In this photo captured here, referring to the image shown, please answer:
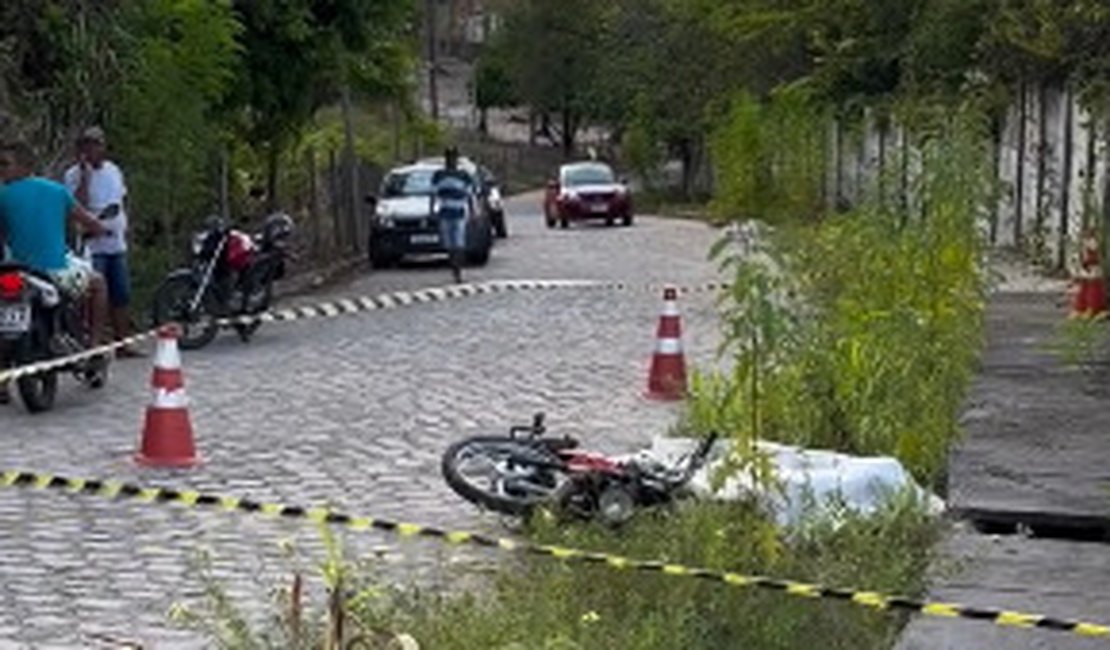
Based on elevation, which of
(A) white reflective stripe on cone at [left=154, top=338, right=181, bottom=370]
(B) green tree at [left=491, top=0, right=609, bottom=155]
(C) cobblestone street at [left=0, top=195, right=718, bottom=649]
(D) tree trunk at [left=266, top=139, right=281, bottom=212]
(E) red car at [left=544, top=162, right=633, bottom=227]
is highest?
(B) green tree at [left=491, top=0, right=609, bottom=155]

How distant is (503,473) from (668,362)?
453 cm

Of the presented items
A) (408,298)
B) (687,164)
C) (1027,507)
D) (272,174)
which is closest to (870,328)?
(1027,507)

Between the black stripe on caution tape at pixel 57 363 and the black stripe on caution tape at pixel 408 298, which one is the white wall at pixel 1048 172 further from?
the black stripe on caution tape at pixel 57 363

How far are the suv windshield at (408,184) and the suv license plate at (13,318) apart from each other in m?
17.6

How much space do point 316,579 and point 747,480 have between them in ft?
5.69

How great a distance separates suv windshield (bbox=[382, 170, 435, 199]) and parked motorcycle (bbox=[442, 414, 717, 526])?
20871 mm

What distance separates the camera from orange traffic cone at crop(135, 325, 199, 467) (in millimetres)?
10477

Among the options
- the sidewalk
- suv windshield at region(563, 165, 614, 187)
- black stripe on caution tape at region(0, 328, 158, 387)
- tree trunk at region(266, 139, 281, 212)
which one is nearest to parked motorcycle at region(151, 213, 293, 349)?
black stripe on caution tape at region(0, 328, 158, 387)

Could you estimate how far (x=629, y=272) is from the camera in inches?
1069

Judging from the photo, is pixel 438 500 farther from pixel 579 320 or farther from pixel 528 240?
pixel 528 240

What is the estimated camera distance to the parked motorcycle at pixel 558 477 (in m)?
8.17

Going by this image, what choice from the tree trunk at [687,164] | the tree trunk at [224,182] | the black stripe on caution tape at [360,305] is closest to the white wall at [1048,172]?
the black stripe on caution tape at [360,305]

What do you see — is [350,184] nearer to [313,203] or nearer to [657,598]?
[313,203]

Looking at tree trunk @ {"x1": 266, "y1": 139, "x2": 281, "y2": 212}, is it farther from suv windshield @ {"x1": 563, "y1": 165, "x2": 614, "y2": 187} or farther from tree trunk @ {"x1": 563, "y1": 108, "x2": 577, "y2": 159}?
tree trunk @ {"x1": 563, "y1": 108, "x2": 577, "y2": 159}
